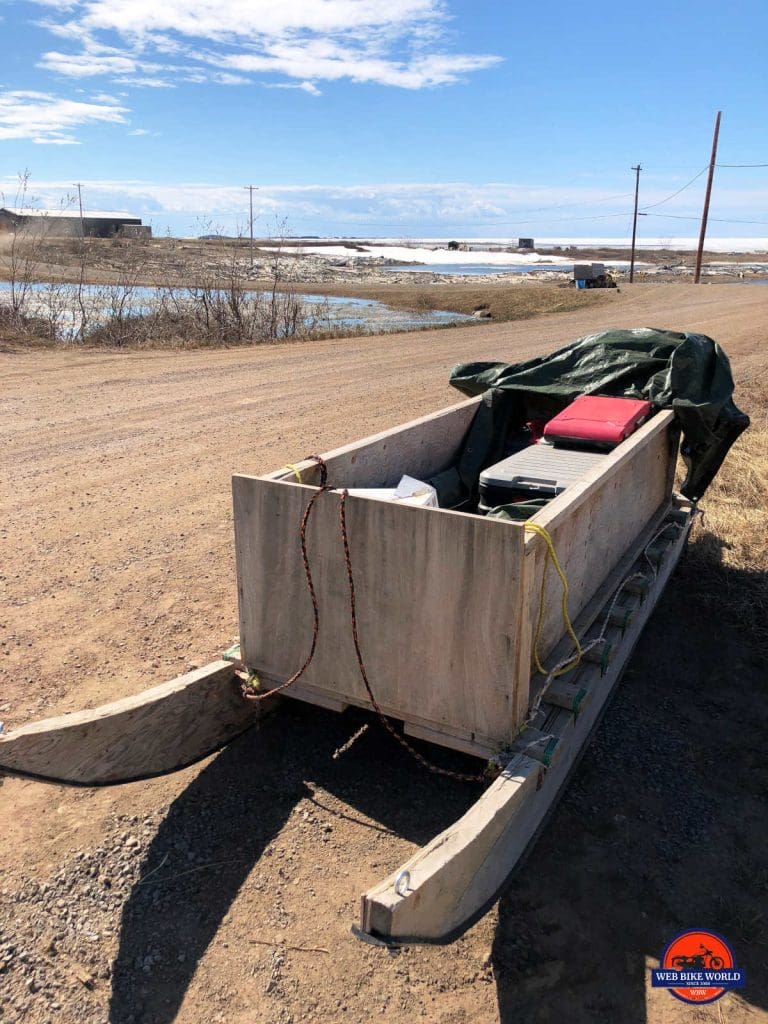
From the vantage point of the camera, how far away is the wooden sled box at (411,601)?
2496mm

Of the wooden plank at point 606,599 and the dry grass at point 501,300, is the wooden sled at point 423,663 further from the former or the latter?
the dry grass at point 501,300

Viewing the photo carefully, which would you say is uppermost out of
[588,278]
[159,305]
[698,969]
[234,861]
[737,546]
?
[588,278]

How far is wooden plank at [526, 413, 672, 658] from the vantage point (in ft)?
9.65

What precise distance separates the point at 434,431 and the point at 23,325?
1181cm

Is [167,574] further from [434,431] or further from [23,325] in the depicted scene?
[23,325]

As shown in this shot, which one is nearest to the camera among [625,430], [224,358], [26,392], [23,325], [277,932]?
[277,932]

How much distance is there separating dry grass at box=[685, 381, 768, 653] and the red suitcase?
1.17 m

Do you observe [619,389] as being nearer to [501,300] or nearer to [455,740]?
[455,740]

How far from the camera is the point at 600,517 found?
3.53 metres

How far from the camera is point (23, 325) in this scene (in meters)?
13.8

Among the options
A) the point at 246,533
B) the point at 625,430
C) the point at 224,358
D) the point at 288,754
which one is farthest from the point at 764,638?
the point at 224,358

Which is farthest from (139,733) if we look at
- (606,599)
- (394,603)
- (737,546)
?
(737,546)

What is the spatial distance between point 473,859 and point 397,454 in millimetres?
2257

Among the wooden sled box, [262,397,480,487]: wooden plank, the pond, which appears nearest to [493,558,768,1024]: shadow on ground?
the wooden sled box
